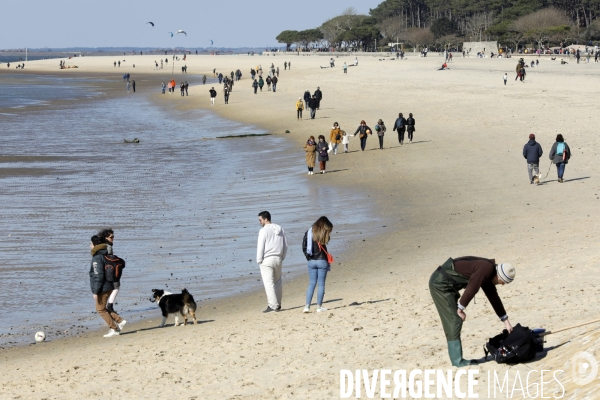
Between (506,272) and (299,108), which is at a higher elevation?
(299,108)

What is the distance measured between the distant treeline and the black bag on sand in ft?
320

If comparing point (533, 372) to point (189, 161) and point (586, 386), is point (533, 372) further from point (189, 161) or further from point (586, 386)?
point (189, 161)

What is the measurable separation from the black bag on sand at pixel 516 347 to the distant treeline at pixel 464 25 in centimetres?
9759

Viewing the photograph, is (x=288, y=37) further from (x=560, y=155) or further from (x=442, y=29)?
(x=560, y=155)

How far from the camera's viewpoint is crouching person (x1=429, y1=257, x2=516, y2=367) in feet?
25.6

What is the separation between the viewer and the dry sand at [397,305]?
8.92 metres

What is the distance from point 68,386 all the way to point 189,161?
70.3ft

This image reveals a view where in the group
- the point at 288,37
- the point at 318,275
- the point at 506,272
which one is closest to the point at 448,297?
the point at 506,272

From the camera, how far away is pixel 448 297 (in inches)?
320

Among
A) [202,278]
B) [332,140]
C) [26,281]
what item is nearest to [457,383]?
[202,278]

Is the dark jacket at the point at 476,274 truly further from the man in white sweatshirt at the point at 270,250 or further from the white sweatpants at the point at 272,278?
the white sweatpants at the point at 272,278

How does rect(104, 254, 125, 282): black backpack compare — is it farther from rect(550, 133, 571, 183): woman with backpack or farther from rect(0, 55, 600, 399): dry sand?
rect(550, 133, 571, 183): woman with backpack

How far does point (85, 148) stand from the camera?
3491 cm

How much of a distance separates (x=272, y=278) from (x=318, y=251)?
84 centimetres
